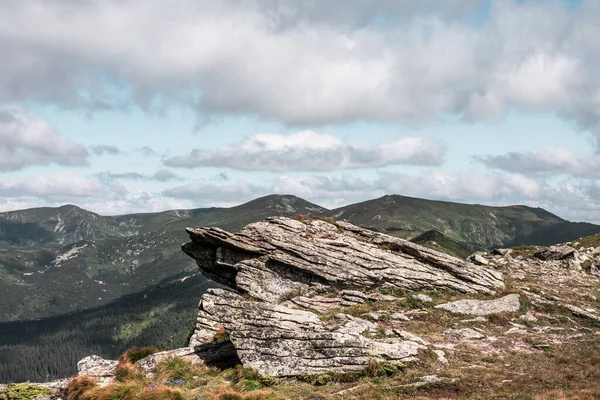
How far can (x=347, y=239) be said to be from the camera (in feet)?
149

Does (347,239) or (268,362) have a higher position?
(347,239)

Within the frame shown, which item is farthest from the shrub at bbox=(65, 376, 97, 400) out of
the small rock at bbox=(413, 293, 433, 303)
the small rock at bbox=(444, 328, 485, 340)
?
the small rock at bbox=(413, 293, 433, 303)

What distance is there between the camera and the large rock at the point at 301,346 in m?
23.2

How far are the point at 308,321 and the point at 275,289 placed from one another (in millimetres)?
11694

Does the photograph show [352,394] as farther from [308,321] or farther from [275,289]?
[275,289]

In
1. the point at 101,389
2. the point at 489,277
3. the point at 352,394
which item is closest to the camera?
the point at 352,394

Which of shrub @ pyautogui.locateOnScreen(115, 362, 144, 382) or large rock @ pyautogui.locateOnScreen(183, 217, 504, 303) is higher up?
large rock @ pyautogui.locateOnScreen(183, 217, 504, 303)

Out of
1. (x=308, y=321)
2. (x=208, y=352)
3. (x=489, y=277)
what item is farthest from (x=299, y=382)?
(x=489, y=277)

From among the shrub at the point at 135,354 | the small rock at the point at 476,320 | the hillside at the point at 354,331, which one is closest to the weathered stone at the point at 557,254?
the hillside at the point at 354,331

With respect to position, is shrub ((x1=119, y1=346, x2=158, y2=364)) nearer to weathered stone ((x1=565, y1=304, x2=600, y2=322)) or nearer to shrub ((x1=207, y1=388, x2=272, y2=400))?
shrub ((x1=207, y1=388, x2=272, y2=400))

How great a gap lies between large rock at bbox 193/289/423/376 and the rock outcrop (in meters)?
0.06

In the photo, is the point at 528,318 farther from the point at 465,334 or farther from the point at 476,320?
the point at 465,334

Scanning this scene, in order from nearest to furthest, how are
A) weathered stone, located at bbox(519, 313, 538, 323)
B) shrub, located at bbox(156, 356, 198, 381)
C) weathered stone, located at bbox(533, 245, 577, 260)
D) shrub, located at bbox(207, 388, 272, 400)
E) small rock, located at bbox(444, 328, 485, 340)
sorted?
shrub, located at bbox(207, 388, 272, 400) → shrub, located at bbox(156, 356, 198, 381) → small rock, located at bbox(444, 328, 485, 340) → weathered stone, located at bbox(519, 313, 538, 323) → weathered stone, located at bbox(533, 245, 577, 260)

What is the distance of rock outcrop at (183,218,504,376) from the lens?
24.0 meters
